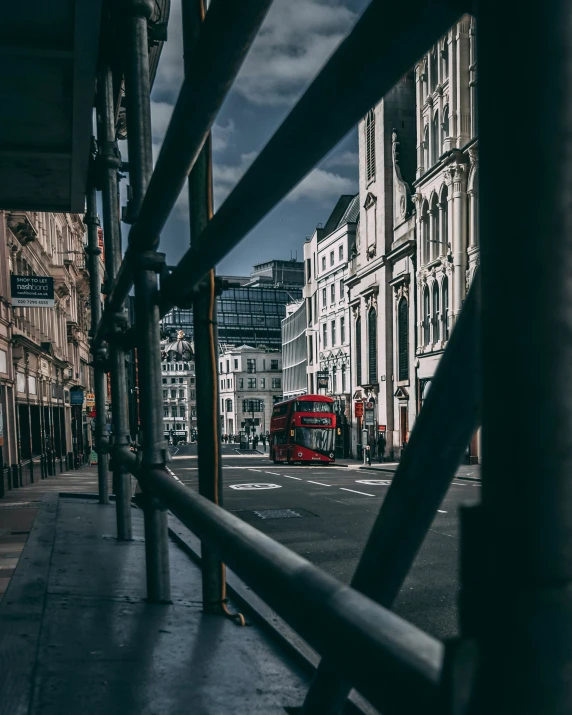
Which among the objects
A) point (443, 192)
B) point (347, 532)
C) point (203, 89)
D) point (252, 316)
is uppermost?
point (252, 316)

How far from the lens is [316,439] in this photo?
36.0 metres

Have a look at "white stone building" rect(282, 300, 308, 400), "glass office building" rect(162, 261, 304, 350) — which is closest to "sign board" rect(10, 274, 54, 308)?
"white stone building" rect(282, 300, 308, 400)

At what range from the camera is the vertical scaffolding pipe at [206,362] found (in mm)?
2598

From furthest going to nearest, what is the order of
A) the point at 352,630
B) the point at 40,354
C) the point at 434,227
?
the point at 434,227 < the point at 40,354 < the point at 352,630

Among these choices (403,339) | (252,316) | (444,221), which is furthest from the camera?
(252,316)

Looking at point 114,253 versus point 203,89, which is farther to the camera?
point 114,253

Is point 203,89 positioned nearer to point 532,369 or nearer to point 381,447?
point 532,369

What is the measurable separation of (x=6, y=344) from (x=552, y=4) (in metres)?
24.3

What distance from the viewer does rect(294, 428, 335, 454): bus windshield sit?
35625mm

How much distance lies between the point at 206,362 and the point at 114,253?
3556 mm

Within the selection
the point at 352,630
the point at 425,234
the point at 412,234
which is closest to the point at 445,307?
the point at 425,234

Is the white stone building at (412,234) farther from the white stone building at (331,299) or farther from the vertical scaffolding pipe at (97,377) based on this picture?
the vertical scaffolding pipe at (97,377)

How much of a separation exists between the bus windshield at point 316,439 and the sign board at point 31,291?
17.3 metres

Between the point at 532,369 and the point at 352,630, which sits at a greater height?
the point at 532,369
